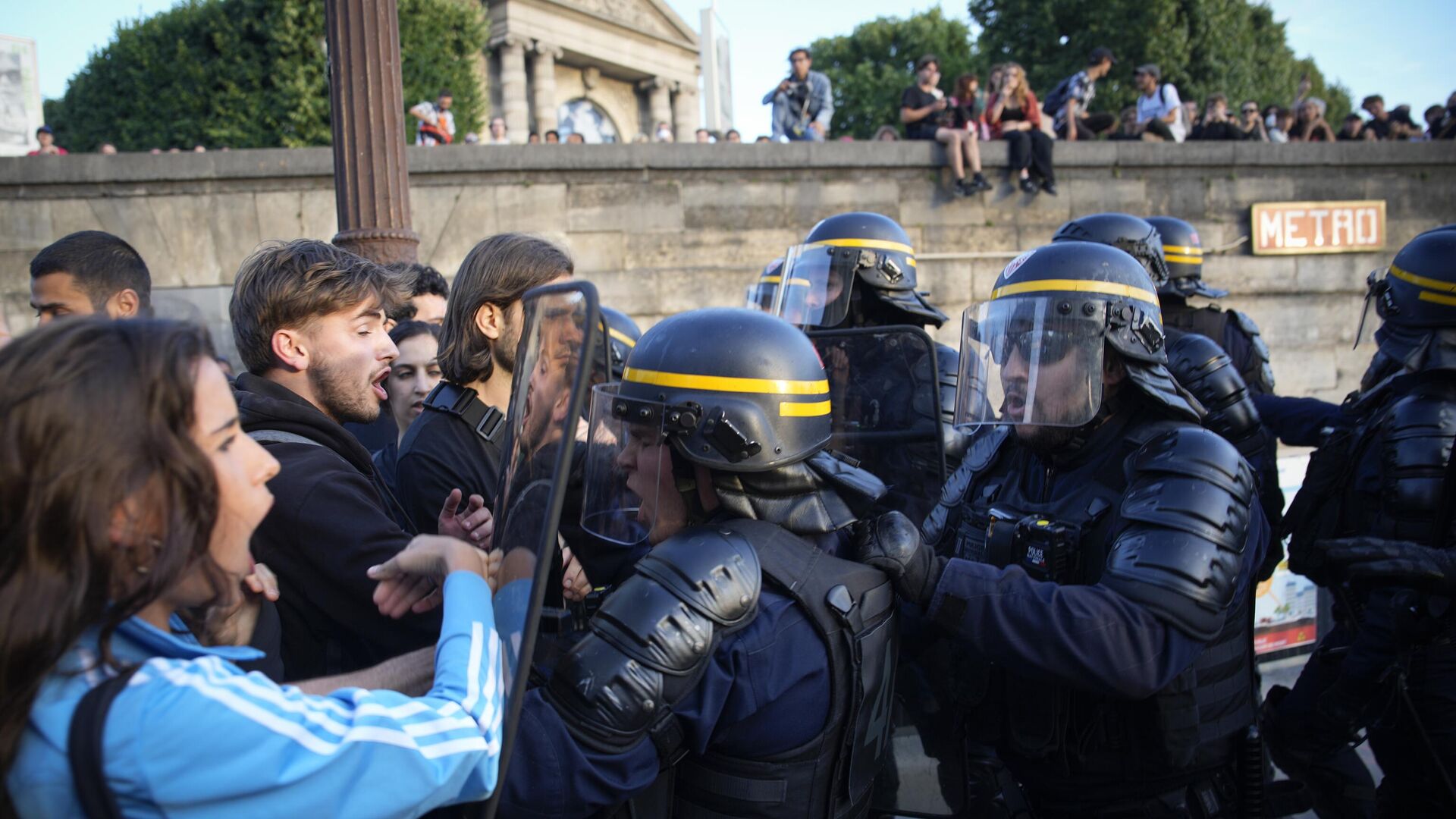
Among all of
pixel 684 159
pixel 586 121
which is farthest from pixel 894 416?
pixel 586 121

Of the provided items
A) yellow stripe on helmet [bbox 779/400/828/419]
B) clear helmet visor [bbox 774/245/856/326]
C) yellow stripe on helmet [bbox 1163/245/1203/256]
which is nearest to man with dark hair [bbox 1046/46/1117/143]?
yellow stripe on helmet [bbox 1163/245/1203/256]

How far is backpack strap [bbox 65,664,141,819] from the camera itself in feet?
2.98

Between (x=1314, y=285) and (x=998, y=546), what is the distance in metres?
10.5

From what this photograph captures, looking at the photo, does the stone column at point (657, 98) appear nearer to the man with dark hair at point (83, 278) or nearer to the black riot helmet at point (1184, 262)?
the black riot helmet at point (1184, 262)

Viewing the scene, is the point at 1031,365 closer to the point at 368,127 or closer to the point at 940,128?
the point at 368,127

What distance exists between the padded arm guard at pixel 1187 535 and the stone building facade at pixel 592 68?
21.6 metres

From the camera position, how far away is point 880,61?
4056 cm

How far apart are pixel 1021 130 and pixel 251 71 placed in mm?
10173

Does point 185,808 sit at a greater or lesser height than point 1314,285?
lesser

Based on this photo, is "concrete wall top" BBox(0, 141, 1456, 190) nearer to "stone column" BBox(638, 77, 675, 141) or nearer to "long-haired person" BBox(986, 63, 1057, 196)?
"long-haired person" BBox(986, 63, 1057, 196)

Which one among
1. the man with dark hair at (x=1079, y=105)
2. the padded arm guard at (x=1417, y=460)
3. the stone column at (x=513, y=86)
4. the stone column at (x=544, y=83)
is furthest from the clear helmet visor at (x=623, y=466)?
the stone column at (x=544, y=83)

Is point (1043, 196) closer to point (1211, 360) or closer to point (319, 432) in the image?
point (1211, 360)

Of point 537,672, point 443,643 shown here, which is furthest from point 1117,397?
point 443,643

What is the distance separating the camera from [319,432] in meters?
1.93
